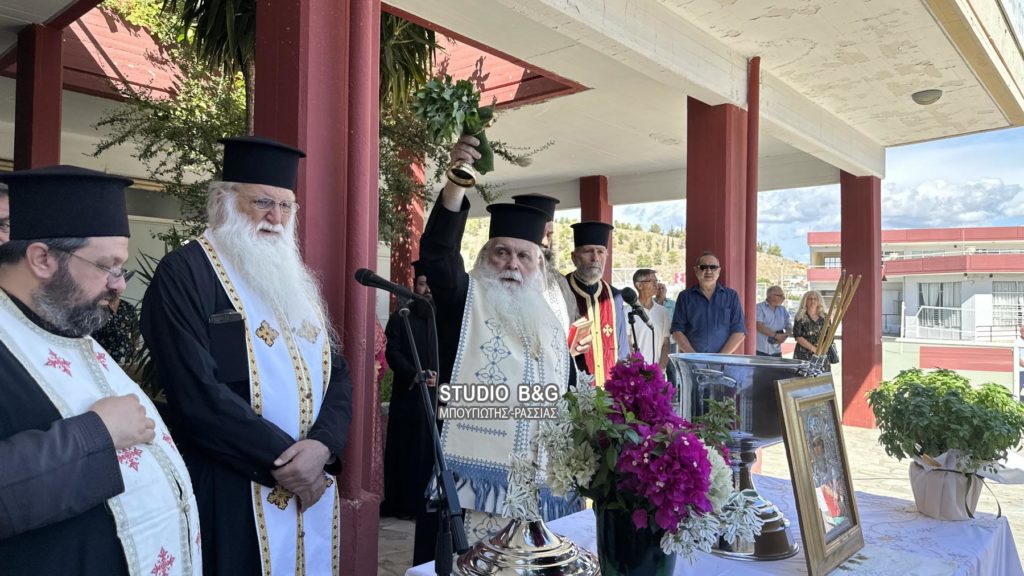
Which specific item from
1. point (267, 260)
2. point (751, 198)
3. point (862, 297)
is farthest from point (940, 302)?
point (267, 260)

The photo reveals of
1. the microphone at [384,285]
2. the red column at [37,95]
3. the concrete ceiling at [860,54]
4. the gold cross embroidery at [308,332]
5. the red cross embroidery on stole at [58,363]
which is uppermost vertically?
the concrete ceiling at [860,54]

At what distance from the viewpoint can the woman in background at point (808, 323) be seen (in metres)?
8.96

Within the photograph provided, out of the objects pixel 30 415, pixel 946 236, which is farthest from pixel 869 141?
pixel 946 236

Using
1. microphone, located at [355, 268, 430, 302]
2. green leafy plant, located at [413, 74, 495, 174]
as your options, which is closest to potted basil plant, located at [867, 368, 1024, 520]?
microphone, located at [355, 268, 430, 302]

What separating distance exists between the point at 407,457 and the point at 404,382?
0.64m

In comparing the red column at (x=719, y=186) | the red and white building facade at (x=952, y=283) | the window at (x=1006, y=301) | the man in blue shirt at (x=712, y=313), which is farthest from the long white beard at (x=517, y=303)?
the window at (x=1006, y=301)

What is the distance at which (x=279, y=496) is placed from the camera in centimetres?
221

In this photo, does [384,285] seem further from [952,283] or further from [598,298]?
[952,283]

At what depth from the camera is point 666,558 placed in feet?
4.63

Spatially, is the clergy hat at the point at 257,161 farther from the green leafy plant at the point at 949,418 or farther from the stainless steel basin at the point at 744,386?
the green leafy plant at the point at 949,418

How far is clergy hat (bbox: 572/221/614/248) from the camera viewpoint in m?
4.74

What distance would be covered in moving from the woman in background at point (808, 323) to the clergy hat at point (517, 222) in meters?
6.97

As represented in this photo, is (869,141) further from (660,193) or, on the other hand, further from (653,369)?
(653,369)

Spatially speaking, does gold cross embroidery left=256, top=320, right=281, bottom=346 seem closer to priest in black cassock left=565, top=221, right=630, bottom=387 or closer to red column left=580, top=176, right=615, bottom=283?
priest in black cassock left=565, top=221, right=630, bottom=387
